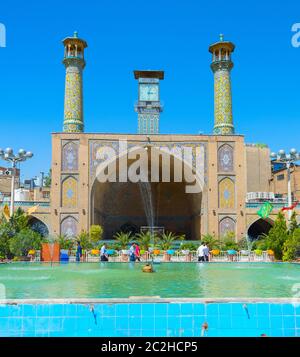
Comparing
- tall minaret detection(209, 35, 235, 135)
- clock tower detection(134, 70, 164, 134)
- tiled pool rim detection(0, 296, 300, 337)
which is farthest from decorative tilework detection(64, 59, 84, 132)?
tiled pool rim detection(0, 296, 300, 337)

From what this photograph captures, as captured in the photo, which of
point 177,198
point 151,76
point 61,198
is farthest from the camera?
point 177,198

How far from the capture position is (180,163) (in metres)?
25.6

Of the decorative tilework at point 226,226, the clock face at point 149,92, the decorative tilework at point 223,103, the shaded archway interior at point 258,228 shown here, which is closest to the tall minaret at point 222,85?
the decorative tilework at point 223,103

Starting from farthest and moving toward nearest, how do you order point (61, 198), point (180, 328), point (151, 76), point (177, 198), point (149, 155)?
point (177, 198), point (151, 76), point (149, 155), point (61, 198), point (180, 328)

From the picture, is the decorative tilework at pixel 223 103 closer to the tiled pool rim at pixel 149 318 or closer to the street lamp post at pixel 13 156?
the street lamp post at pixel 13 156

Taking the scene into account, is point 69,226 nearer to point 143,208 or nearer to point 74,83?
point 74,83

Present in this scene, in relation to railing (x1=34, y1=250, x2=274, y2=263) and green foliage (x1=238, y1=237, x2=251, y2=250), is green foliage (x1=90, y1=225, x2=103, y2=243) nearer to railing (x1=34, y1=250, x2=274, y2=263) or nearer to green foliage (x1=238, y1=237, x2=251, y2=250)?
railing (x1=34, y1=250, x2=274, y2=263)

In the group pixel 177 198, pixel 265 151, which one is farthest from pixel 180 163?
pixel 265 151

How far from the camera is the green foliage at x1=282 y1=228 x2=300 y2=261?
14.5 metres

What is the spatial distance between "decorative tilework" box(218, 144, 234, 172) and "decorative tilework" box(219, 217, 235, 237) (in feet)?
8.89

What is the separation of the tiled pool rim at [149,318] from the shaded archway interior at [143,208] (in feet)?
84.8

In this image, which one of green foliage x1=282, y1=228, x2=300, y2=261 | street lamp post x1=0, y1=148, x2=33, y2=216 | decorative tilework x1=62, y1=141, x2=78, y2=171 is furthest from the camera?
decorative tilework x1=62, y1=141, x2=78, y2=171
